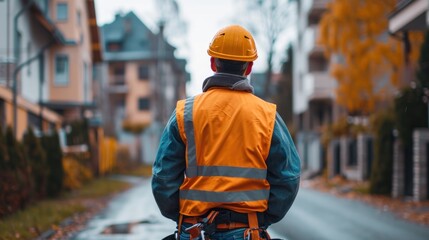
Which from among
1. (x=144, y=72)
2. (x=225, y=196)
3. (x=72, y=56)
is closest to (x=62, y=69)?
(x=72, y=56)

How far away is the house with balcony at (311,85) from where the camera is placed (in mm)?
41656

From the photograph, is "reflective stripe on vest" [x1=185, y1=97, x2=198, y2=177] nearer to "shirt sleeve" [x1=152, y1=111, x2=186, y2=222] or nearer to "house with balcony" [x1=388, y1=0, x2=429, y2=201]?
"shirt sleeve" [x1=152, y1=111, x2=186, y2=222]

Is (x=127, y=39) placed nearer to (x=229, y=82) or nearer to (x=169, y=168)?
(x=229, y=82)

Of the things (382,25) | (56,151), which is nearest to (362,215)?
(56,151)

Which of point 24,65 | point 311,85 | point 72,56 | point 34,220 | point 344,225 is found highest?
point 72,56

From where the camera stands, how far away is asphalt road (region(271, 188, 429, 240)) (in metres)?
12.2

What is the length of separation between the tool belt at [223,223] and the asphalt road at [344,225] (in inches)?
308

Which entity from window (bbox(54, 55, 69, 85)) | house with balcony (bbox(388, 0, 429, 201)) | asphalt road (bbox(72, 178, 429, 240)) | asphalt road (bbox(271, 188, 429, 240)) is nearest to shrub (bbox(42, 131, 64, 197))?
asphalt road (bbox(72, 178, 429, 240))

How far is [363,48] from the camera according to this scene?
3097cm

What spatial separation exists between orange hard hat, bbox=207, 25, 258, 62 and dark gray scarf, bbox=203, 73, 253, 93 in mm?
104

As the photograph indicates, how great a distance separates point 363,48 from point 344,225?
18.1 metres

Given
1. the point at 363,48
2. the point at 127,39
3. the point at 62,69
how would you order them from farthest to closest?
the point at 127,39 → the point at 62,69 → the point at 363,48

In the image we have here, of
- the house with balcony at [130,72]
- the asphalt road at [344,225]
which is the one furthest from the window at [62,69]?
the house with balcony at [130,72]

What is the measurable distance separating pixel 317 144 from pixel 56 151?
22.1 metres
